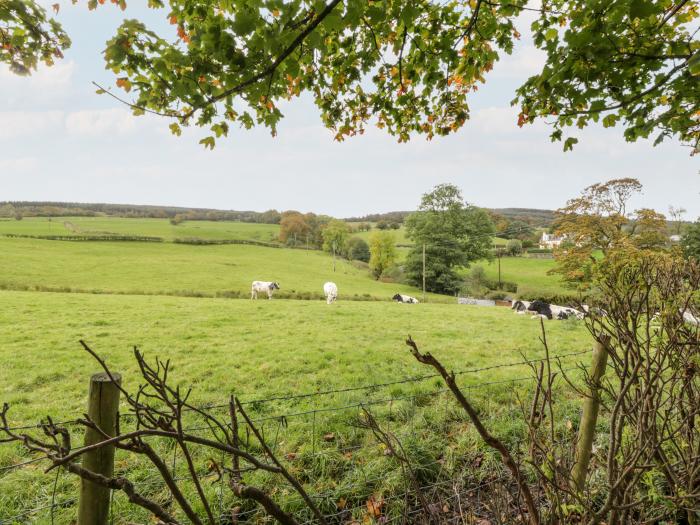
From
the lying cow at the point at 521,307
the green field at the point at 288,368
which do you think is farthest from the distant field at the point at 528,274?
the green field at the point at 288,368

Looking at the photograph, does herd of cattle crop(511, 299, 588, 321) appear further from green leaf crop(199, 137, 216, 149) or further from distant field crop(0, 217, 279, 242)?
distant field crop(0, 217, 279, 242)

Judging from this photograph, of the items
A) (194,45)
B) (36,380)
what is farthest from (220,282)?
(194,45)

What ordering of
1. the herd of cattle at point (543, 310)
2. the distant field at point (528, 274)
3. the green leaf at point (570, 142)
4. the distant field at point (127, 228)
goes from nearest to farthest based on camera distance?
the green leaf at point (570, 142)
the herd of cattle at point (543, 310)
the distant field at point (528, 274)
the distant field at point (127, 228)

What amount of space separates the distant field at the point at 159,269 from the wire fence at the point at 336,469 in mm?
22270

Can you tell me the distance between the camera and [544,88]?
125 inches

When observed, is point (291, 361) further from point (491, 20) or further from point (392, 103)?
point (491, 20)

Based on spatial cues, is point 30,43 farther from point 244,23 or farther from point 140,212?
point 140,212

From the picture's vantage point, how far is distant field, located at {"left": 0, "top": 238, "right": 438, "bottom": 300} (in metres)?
26.7

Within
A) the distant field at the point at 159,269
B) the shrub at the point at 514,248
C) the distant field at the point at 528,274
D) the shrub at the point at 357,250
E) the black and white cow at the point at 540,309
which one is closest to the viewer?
the black and white cow at the point at 540,309

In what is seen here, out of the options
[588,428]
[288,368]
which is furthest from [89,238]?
[588,428]

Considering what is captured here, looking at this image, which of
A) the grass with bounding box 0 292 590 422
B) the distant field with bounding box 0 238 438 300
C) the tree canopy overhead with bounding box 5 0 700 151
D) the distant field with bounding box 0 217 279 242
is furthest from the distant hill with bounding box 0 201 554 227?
the tree canopy overhead with bounding box 5 0 700 151

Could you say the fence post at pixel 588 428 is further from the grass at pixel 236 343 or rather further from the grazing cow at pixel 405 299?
the grazing cow at pixel 405 299

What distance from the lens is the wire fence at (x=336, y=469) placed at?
312 cm

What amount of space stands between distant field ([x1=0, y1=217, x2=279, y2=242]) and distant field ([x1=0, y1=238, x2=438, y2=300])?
7.69 m
